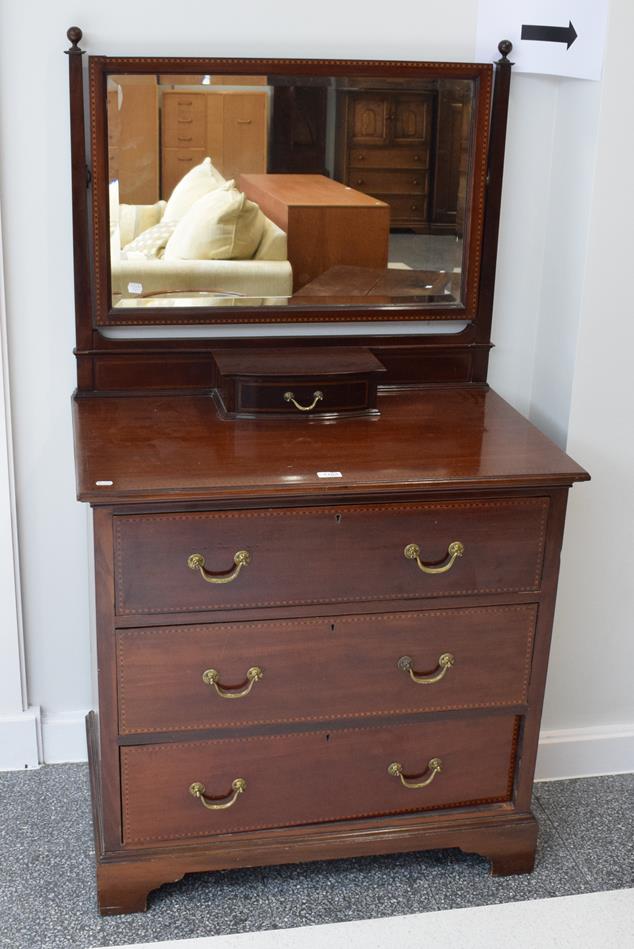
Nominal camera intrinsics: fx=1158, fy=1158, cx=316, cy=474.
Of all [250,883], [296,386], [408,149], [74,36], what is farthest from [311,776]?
[74,36]

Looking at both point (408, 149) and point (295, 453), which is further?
point (408, 149)

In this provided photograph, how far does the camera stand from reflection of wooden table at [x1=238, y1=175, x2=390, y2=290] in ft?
7.39

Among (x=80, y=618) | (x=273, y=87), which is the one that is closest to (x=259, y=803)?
(x=80, y=618)

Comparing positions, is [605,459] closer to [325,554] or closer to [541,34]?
[325,554]

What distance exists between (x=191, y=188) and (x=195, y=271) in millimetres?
161

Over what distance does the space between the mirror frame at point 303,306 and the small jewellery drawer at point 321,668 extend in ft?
2.13

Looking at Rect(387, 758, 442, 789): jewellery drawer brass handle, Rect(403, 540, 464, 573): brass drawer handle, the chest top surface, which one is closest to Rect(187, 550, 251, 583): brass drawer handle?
the chest top surface

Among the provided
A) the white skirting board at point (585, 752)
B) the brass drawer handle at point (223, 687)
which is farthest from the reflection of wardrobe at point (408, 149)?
the white skirting board at point (585, 752)

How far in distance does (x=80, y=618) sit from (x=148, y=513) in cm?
71

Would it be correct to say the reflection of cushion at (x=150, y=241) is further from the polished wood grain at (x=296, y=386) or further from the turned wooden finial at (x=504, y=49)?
the turned wooden finial at (x=504, y=49)

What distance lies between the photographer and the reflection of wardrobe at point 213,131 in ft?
7.11

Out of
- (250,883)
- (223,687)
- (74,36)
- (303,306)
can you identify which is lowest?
(250,883)

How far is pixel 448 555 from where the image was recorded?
2.06m

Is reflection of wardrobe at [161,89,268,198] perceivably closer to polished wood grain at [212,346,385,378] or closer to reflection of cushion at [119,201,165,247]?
reflection of cushion at [119,201,165,247]
